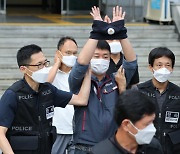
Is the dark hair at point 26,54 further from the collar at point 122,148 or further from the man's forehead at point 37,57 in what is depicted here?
the collar at point 122,148

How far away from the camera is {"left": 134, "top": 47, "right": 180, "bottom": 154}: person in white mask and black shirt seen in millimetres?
4738

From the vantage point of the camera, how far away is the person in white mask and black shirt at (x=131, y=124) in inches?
119

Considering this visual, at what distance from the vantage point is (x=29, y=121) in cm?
448

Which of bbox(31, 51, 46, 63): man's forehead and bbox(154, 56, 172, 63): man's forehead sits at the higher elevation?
bbox(31, 51, 46, 63): man's forehead

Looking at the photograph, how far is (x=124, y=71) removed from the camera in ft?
14.6

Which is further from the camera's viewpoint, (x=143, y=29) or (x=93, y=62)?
(x=143, y=29)

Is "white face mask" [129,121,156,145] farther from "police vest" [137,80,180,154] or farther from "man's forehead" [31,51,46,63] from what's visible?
"man's forehead" [31,51,46,63]

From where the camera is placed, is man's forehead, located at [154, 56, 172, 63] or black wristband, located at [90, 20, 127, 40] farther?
man's forehead, located at [154, 56, 172, 63]

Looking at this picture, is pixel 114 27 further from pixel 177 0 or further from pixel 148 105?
pixel 177 0

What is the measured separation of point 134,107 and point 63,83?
9.59ft

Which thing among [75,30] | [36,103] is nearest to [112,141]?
[36,103]

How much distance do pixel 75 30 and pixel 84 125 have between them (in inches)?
322

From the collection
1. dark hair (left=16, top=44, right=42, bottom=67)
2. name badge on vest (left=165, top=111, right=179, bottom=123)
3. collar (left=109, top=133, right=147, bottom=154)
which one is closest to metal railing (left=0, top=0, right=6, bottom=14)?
dark hair (left=16, top=44, right=42, bottom=67)

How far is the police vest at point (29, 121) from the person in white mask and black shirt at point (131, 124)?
1.44 meters
